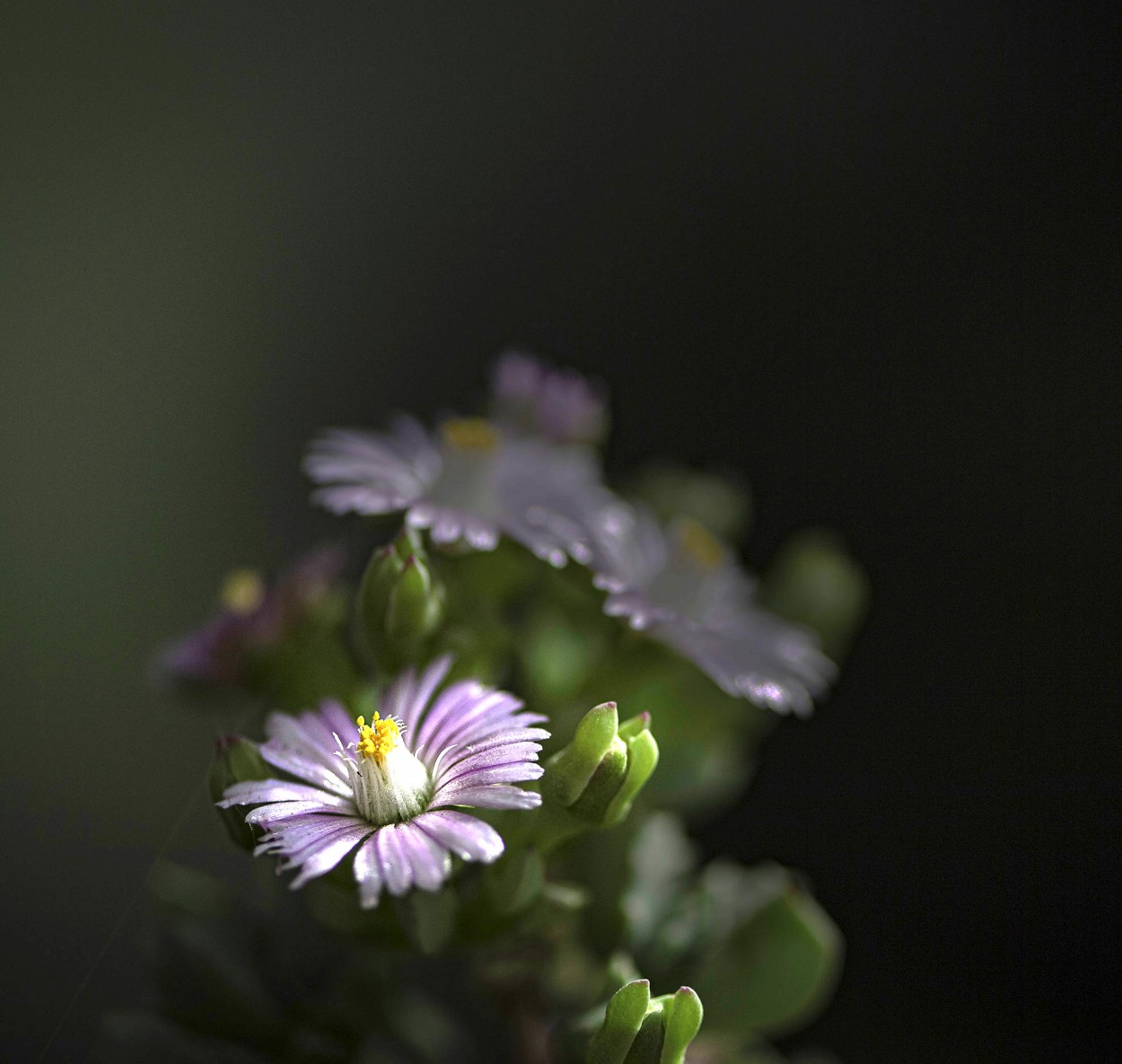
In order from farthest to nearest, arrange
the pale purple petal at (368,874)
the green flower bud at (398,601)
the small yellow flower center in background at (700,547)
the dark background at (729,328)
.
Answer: the dark background at (729,328), the small yellow flower center in background at (700,547), the green flower bud at (398,601), the pale purple petal at (368,874)

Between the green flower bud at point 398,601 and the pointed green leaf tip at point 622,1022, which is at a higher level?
the green flower bud at point 398,601

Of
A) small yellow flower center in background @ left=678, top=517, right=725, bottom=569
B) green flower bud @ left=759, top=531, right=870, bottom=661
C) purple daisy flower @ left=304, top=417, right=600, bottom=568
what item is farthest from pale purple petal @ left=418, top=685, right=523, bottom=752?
green flower bud @ left=759, top=531, right=870, bottom=661

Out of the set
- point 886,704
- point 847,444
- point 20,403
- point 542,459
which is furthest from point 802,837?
point 20,403

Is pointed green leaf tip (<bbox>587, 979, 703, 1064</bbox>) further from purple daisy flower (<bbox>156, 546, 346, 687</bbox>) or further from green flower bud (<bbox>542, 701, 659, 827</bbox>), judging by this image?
purple daisy flower (<bbox>156, 546, 346, 687</bbox>)

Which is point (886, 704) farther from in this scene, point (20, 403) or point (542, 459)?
point (20, 403)

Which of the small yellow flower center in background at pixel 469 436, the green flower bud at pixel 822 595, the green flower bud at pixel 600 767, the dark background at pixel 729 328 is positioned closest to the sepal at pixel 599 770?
the green flower bud at pixel 600 767

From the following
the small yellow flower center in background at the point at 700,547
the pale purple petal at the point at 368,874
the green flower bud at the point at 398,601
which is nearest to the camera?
the pale purple petal at the point at 368,874

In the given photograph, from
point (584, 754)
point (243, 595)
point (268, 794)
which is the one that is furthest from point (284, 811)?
point (243, 595)

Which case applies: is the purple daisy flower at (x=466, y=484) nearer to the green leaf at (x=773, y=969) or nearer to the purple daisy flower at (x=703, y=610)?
the purple daisy flower at (x=703, y=610)
